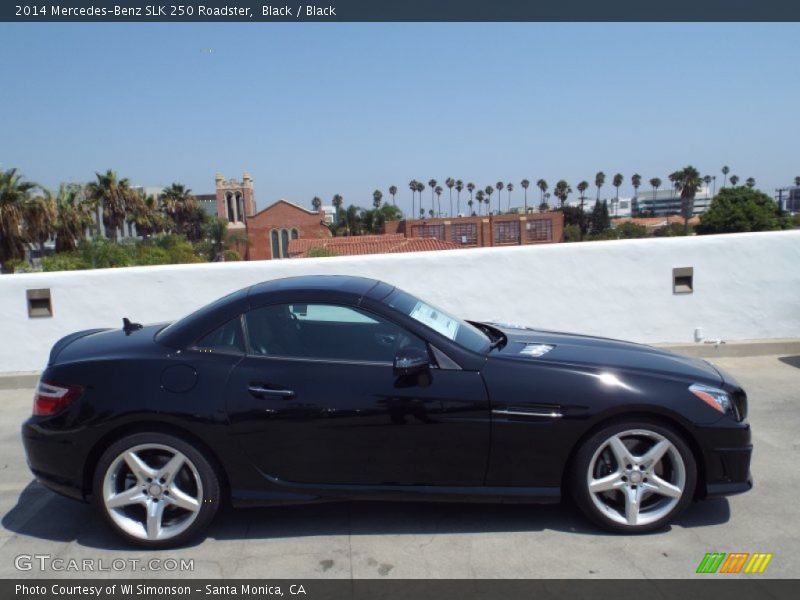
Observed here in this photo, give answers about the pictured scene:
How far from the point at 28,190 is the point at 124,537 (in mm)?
43549

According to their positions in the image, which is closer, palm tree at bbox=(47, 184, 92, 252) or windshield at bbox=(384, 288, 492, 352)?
windshield at bbox=(384, 288, 492, 352)

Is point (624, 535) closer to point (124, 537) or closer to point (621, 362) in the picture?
point (621, 362)

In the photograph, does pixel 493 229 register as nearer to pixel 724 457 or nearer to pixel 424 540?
pixel 724 457

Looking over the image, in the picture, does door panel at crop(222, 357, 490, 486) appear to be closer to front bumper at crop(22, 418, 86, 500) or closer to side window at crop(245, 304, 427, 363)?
side window at crop(245, 304, 427, 363)

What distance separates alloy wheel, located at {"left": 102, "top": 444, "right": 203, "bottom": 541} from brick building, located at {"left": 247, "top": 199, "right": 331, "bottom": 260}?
97607mm

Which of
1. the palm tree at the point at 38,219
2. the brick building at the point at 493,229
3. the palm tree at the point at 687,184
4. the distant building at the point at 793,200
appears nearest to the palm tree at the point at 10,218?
the palm tree at the point at 38,219

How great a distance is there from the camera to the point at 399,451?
3.79 m

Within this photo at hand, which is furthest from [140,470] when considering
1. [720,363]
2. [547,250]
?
[720,363]

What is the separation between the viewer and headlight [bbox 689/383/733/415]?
151 inches

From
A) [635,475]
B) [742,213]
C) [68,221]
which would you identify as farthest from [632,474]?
[742,213]

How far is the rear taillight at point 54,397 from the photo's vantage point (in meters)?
3.86

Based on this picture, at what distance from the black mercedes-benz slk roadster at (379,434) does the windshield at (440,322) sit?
0.17m

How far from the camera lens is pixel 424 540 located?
3.83m

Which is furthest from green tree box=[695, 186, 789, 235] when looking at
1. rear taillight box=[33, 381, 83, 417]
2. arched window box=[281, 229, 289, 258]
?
rear taillight box=[33, 381, 83, 417]
